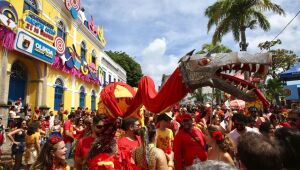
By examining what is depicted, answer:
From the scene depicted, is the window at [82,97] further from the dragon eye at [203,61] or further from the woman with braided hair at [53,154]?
the dragon eye at [203,61]

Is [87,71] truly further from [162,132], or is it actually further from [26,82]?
[162,132]

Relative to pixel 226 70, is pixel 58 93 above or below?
above

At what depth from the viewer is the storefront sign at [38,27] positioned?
12.4m

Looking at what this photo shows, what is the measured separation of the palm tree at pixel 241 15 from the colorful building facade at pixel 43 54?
9.55m

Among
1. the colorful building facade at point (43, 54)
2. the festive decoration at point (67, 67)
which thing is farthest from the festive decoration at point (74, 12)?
the festive decoration at point (67, 67)

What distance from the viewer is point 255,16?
49.1 feet

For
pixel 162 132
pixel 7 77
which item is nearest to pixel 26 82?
pixel 7 77

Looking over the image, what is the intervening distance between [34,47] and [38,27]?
1167 millimetres

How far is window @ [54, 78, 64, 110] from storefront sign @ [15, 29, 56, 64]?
2.27 meters

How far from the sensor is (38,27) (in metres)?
13.1

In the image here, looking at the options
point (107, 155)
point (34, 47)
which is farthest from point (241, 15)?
point (107, 155)

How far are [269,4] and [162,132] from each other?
40.8 ft

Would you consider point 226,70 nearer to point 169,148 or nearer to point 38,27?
point 169,148

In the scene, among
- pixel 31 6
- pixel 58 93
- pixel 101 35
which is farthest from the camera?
pixel 101 35
